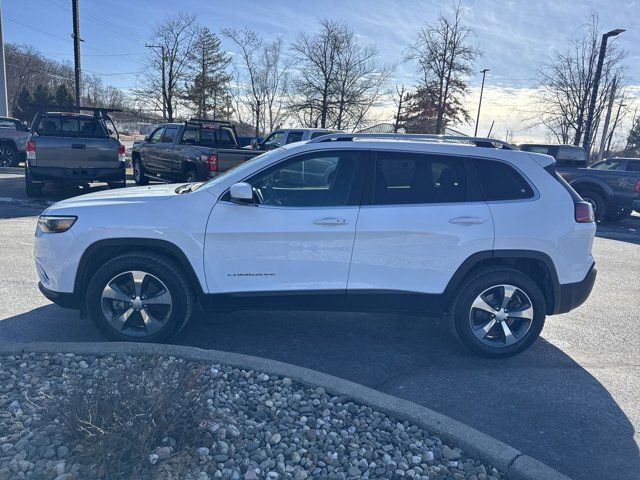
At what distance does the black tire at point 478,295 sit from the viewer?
4312 millimetres

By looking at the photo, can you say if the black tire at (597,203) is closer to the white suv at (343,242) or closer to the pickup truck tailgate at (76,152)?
the white suv at (343,242)

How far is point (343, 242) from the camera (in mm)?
4133

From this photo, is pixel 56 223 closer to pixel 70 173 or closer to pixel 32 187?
pixel 70 173

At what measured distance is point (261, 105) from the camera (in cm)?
3297

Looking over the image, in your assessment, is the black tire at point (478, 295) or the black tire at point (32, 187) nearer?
the black tire at point (478, 295)

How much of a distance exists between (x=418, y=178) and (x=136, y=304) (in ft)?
8.33

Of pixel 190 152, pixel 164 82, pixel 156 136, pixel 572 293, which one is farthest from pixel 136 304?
pixel 164 82

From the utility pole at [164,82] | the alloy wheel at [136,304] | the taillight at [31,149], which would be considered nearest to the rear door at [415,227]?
the alloy wheel at [136,304]

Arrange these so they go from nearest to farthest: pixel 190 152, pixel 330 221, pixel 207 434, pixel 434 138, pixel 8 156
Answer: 1. pixel 207 434
2. pixel 330 221
3. pixel 434 138
4. pixel 190 152
5. pixel 8 156

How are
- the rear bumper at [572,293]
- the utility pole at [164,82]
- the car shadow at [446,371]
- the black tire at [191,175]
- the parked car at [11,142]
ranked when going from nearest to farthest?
1. the car shadow at [446,371]
2. the rear bumper at [572,293]
3. the black tire at [191,175]
4. the parked car at [11,142]
5. the utility pole at [164,82]

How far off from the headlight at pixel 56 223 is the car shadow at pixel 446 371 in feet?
3.20

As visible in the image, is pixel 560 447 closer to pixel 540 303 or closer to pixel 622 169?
pixel 540 303

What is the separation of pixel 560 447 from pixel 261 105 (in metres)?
31.8

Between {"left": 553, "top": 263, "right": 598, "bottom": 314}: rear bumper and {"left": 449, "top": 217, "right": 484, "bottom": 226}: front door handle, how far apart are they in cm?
94
